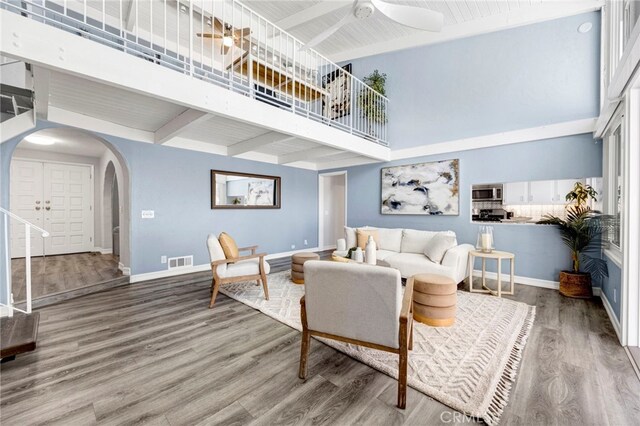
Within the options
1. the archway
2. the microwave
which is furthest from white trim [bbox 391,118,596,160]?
the archway

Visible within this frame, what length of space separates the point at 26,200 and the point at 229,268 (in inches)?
250

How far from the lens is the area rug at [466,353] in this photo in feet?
5.42

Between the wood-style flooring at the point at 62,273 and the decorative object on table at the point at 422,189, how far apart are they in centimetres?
534

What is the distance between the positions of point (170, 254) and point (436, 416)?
4617mm

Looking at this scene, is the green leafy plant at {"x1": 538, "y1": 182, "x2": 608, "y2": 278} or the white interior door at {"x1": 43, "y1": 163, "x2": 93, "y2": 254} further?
the white interior door at {"x1": 43, "y1": 163, "x2": 93, "y2": 254}

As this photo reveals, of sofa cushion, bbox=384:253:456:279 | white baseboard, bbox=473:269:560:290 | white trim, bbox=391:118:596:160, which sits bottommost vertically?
white baseboard, bbox=473:269:560:290

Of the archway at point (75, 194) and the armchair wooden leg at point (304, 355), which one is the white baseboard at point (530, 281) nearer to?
the armchair wooden leg at point (304, 355)

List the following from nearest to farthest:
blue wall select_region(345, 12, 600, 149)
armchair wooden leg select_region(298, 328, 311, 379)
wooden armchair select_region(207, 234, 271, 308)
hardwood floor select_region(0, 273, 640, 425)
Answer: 1. hardwood floor select_region(0, 273, 640, 425)
2. armchair wooden leg select_region(298, 328, 311, 379)
3. wooden armchair select_region(207, 234, 271, 308)
4. blue wall select_region(345, 12, 600, 149)

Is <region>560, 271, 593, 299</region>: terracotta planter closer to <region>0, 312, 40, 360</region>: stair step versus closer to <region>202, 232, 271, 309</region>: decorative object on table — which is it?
<region>202, 232, 271, 309</region>: decorative object on table

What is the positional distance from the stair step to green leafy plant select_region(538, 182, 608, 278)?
19.6 feet

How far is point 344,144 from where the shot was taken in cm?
468

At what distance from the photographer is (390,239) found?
4.88 meters

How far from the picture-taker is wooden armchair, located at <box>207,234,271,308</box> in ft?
10.6

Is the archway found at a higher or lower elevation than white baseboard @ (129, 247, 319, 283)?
higher
